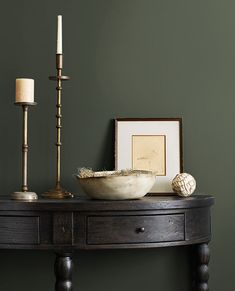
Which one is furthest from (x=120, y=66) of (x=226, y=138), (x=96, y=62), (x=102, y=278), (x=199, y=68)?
(x=102, y=278)

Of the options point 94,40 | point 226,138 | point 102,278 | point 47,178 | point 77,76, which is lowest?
point 102,278

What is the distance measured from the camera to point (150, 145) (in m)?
2.54

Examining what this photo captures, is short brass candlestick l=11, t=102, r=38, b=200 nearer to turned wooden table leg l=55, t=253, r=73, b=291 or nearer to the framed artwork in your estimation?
turned wooden table leg l=55, t=253, r=73, b=291

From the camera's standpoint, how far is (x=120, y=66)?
2.61 m

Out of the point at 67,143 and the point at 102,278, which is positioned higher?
the point at 67,143

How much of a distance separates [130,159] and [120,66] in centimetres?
41

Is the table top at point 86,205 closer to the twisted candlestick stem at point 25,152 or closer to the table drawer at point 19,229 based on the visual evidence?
the table drawer at point 19,229

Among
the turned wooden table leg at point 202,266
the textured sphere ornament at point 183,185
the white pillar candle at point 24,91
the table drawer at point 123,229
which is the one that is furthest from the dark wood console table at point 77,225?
the white pillar candle at point 24,91

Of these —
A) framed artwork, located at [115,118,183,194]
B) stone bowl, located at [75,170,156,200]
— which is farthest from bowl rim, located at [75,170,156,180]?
framed artwork, located at [115,118,183,194]

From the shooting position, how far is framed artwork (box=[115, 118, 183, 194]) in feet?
8.29

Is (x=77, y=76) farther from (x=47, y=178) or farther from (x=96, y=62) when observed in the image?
(x=47, y=178)

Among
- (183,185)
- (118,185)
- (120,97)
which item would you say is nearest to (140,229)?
(118,185)

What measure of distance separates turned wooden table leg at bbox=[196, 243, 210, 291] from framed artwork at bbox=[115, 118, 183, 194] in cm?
32

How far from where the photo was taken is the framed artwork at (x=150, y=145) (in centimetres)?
253
